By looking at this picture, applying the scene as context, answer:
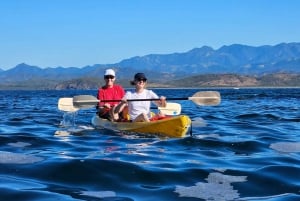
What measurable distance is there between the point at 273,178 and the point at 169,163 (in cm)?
214

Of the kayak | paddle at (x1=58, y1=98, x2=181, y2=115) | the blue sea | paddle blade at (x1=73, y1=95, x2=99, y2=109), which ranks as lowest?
the blue sea

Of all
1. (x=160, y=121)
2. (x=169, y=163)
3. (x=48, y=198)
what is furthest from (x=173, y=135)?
(x=48, y=198)

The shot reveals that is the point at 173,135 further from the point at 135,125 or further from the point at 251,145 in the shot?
the point at 251,145

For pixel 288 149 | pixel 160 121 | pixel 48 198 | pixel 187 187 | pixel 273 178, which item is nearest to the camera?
pixel 48 198

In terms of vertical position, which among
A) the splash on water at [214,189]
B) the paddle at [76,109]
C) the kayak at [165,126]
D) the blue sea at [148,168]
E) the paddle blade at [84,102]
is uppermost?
the paddle blade at [84,102]

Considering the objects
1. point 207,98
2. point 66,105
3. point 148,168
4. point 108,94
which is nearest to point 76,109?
point 66,105

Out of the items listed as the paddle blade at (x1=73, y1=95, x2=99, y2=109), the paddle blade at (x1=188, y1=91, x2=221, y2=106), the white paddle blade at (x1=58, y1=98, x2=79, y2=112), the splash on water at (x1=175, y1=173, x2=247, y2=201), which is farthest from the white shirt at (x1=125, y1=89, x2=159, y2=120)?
the splash on water at (x1=175, y1=173, x2=247, y2=201)

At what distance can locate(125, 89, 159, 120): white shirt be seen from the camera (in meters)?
15.9

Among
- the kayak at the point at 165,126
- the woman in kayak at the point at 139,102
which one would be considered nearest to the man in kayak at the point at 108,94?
the woman in kayak at the point at 139,102

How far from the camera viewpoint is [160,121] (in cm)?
1505

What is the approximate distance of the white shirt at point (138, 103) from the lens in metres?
15.9

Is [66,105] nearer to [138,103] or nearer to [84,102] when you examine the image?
[84,102]

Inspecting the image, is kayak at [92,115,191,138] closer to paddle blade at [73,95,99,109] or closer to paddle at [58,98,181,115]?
paddle blade at [73,95,99,109]

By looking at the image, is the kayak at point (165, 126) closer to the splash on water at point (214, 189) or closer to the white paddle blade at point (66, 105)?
the white paddle blade at point (66, 105)
